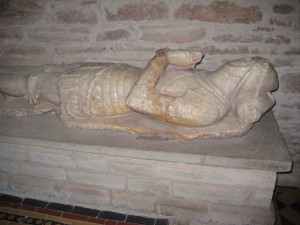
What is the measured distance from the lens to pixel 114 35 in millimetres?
2611

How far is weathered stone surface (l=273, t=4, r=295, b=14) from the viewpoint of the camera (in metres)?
2.20

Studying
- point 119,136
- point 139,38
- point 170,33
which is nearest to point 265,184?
point 119,136

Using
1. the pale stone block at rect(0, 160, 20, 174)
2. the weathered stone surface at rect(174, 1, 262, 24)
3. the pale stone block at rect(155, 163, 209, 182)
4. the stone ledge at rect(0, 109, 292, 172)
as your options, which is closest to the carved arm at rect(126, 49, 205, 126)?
the stone ledge at rect(0, 109, 292, 172)

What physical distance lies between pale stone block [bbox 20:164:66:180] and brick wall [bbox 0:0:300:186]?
47.3 inches

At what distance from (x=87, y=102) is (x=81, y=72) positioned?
0.88 feet

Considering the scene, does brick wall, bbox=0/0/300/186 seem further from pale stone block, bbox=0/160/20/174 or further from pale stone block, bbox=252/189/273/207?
pale stone block, bbox=0/160/20/174

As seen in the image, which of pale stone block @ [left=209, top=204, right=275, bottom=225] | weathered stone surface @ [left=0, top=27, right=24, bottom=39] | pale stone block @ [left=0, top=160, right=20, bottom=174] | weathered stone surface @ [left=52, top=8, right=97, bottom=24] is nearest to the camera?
pale stone block @ [left=209, top=204, right=275, bottom=225]

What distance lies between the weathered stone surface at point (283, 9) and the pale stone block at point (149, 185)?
5.76 feet

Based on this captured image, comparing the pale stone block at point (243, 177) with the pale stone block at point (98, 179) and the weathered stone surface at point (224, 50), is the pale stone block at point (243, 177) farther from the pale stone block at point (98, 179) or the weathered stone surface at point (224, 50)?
the weathered stone surface at point (224, 50)

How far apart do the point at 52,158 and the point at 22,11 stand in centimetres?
161

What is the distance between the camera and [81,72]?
214 cm

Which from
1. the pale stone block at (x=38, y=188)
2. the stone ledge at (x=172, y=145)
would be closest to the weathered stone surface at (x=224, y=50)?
the stone ledge at (x=172, y=145)

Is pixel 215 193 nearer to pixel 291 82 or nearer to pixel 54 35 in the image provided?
pixel 291 82

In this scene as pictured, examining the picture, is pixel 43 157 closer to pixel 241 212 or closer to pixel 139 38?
pixel 139 38
